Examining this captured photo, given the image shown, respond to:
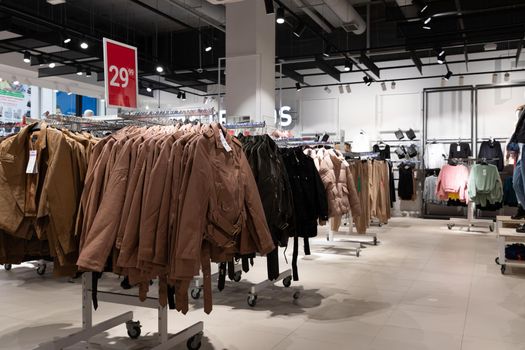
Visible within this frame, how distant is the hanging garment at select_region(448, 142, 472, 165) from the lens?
43.4ft

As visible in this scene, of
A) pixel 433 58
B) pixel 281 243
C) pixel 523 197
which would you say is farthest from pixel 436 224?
pixel 281 243

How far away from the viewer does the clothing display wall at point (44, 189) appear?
3090 millimetres

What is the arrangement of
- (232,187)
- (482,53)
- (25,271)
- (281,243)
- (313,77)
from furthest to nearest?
(313,77) → (482,53) → (25,271) → (281,243) → (232,187)

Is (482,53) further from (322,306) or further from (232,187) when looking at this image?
(232,187)

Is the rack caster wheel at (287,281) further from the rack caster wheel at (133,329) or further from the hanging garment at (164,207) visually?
the hanging garment at (164,207)

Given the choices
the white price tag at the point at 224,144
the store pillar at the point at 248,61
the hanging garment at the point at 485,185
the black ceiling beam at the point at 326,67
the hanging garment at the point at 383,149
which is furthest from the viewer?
the hanging garment at the point at 383,149

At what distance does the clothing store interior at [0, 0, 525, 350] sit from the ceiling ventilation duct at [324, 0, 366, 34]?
0.06 m

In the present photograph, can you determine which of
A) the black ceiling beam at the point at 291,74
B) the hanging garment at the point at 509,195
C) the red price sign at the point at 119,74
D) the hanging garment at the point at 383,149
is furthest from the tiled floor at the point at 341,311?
the black ceiling beam at the point at 291,74

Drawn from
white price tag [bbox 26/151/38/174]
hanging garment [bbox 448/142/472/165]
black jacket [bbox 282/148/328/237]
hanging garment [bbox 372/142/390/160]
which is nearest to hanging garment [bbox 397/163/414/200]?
hanging garment [bbox 372/142/390/160]

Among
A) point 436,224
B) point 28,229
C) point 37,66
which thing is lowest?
point 436,224

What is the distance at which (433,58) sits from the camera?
1414cm

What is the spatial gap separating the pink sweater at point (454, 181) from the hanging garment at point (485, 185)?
732mm

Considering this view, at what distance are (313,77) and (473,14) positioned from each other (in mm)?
7476

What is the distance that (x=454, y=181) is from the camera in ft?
36.8
